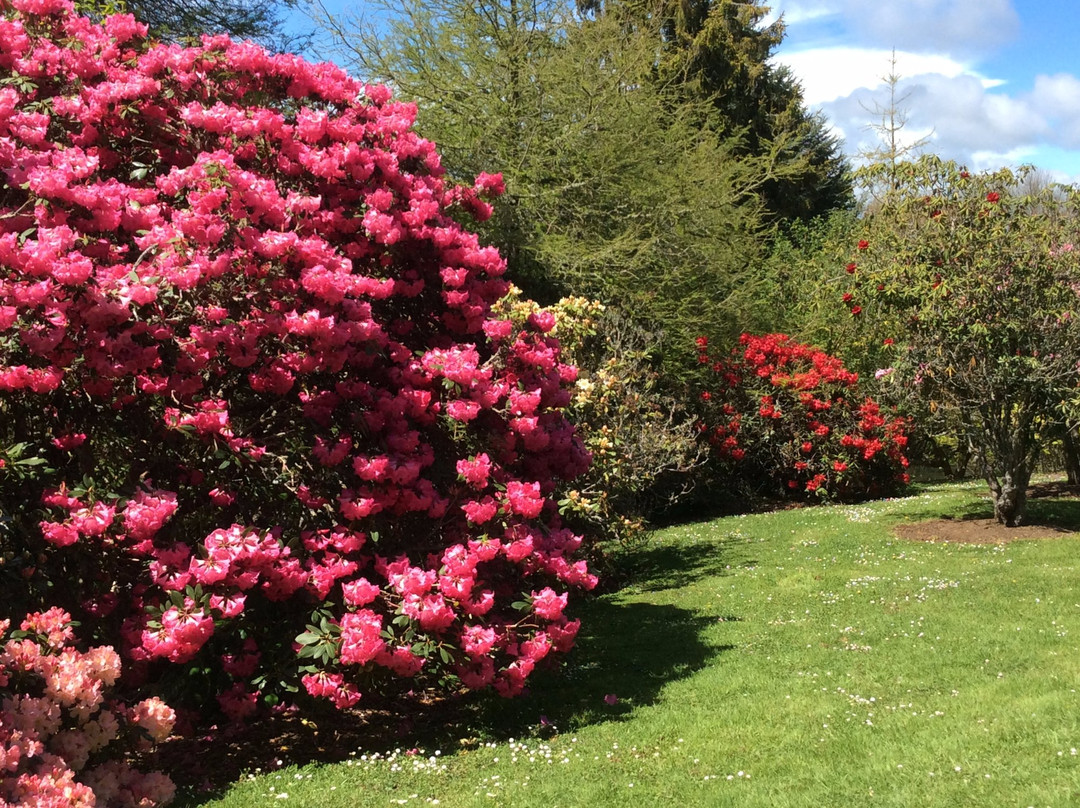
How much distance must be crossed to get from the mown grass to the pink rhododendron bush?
46 cm

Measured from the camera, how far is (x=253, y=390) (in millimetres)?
5008

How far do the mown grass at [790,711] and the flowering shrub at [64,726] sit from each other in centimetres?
70

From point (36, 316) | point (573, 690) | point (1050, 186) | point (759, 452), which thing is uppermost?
point (1050, 186)

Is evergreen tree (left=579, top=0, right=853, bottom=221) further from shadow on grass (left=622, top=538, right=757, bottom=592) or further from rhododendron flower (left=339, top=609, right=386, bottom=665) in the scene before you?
rhododendron flower (left=339, top=609, right=386, bottom=665)

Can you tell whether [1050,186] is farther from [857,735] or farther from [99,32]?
[99,32]

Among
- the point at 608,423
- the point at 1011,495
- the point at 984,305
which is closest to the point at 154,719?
the point at 608,423

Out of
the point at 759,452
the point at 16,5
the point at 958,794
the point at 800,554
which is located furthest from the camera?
the point at 759,452

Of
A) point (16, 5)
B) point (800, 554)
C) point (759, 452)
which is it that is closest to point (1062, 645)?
point (800, 554)

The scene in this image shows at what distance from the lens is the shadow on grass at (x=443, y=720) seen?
4.91 meters

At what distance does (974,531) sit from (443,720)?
7718 mm

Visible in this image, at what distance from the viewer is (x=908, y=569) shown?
888cm

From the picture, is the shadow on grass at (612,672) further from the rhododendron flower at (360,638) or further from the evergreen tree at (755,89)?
the evergreen tree at (755,89)

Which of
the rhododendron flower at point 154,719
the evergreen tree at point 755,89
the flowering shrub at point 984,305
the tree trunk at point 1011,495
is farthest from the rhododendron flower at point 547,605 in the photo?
the evergreen tree at point 755,89

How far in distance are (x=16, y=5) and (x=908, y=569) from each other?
339 inches
